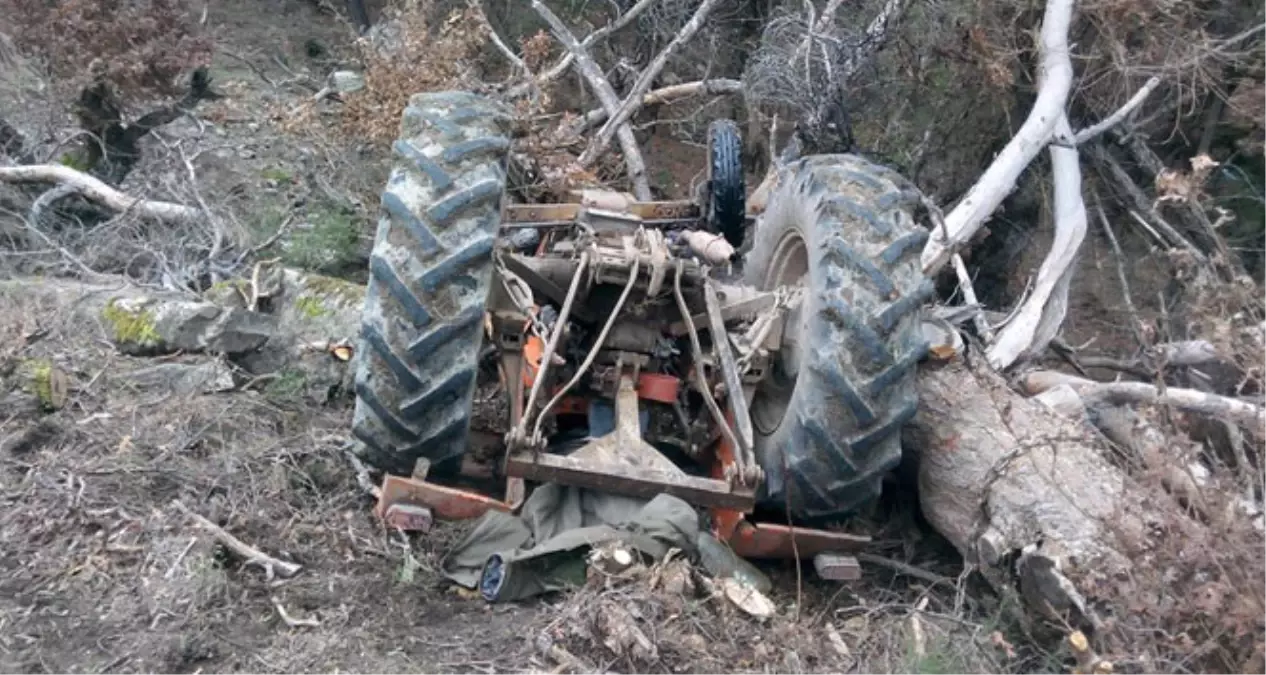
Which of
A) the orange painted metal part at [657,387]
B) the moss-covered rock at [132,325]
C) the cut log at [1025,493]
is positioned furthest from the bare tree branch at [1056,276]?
the moss-covered rock at [132,325]

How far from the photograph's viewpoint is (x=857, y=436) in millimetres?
4281

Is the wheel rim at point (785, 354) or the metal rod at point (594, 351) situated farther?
the wheel rim at point (785, 354)

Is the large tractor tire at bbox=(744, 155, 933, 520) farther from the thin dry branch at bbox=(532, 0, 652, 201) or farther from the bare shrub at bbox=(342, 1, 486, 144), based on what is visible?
the bare shrub at bbox=(342, 1, 486, 144)

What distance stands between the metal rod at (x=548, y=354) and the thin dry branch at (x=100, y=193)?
12.0ft

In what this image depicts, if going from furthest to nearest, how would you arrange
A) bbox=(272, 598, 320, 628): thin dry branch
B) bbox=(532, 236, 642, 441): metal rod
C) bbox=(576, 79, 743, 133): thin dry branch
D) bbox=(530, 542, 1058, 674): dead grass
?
bbox=(576, 79, 743, 133): thin dry branch, bbox=(532, 236, 642, 441): metal rod, bbox=(272, 598, 320, 628): thin dry branch, bbox=(530, 542, 1058, 674): dead grass

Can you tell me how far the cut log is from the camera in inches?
146

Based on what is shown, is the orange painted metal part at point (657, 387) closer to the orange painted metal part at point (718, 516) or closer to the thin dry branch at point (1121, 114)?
the orange painted metal part at point (718, 516)

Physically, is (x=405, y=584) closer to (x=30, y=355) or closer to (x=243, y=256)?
(x=30, y=355)

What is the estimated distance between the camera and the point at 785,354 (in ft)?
16.0

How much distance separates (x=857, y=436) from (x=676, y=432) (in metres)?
0.79

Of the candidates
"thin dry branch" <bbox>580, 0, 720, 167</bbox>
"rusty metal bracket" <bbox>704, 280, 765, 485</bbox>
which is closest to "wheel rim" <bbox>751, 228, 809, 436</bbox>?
"rusty metal bracket" <bbox>704, 280, 765, 485</bbox>

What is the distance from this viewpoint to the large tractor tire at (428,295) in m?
4.05

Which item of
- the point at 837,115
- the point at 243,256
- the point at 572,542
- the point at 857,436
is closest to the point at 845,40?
the point at 837,115

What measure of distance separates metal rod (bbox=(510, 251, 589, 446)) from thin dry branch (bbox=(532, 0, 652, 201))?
3725 mm
